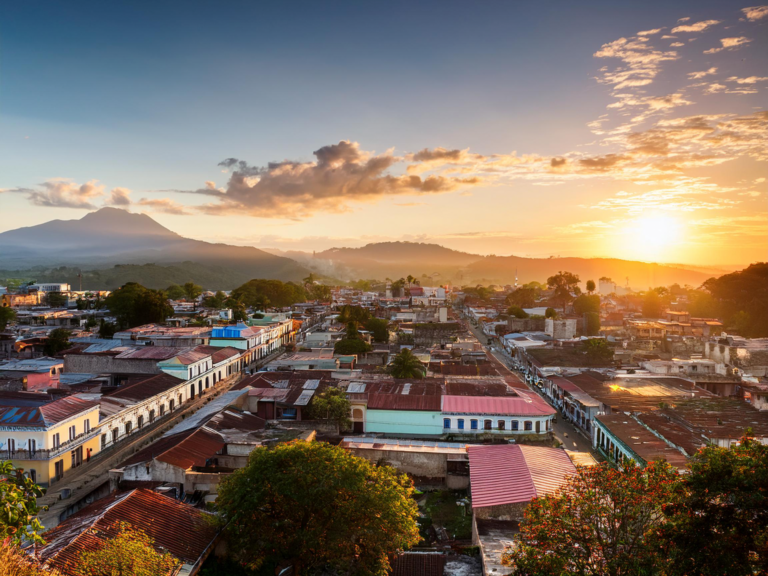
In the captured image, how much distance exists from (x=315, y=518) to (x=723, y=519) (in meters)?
9.92

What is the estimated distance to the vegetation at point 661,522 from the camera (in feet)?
31.4

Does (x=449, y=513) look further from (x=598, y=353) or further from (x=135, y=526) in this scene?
(x=598, y=353)

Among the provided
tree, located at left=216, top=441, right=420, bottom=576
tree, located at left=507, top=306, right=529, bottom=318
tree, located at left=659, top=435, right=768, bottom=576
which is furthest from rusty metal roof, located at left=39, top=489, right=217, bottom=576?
tree, located at left=507, top=306, right=529, bottom=318

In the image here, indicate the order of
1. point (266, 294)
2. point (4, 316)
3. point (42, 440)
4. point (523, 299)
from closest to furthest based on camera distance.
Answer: point (42, 440) → point (4, 316) → point (266, 294) → point (523, 299)

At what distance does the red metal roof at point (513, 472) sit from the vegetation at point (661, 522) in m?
5.09

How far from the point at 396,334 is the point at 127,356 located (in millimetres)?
32043

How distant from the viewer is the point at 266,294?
96688mm

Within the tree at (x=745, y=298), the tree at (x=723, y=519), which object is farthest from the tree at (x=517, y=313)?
the tree at (x=723, y=519)

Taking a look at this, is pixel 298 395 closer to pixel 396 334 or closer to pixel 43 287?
pixel 396 334

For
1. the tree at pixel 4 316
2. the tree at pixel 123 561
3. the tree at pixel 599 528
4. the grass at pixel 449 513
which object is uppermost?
the tree at pixel 4 316

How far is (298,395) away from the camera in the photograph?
105 ft

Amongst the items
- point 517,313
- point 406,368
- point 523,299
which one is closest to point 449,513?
point 406,368

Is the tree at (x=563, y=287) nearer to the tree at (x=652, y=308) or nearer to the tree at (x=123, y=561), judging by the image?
the tree at (x=652, y=308)

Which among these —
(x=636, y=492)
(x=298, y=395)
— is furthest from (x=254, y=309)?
(x=636, y=492)
